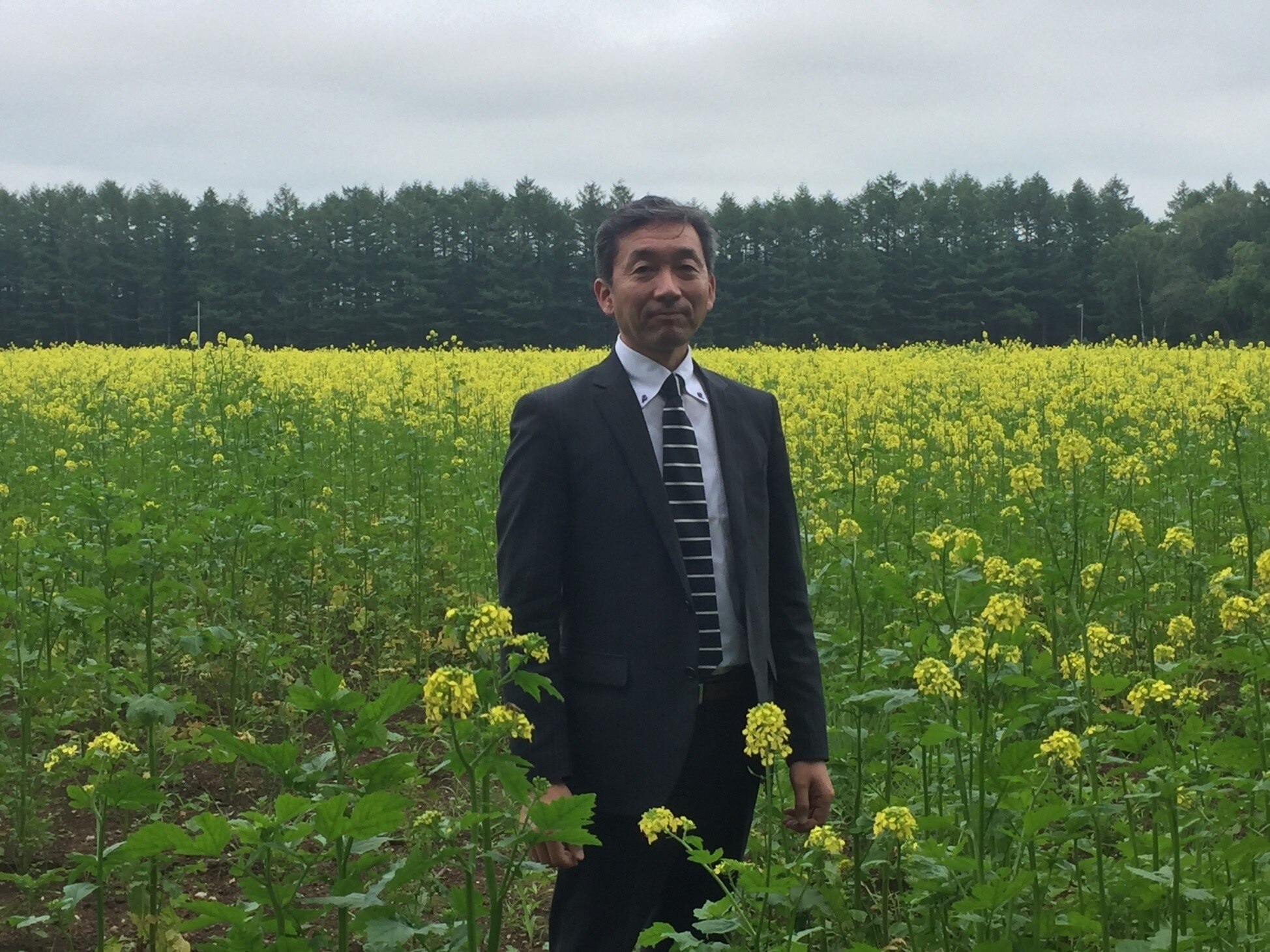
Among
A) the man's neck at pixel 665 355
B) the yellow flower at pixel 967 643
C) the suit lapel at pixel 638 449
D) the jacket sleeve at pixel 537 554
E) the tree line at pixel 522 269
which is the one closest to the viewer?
the yellow flower at pixel 967 643

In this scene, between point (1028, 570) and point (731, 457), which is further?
point (1028, 570)

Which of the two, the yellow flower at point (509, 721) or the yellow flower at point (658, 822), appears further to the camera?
the yellow flower at point (658, 822)

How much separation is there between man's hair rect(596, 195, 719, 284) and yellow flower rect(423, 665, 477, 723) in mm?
1233

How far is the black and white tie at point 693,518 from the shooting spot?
2740 millimetres

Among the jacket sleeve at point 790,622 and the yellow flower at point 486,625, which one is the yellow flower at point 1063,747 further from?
the yellow flower at point 486,625

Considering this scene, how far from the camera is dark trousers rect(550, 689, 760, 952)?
273 centimetres

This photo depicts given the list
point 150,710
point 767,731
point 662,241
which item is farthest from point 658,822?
point 150,710

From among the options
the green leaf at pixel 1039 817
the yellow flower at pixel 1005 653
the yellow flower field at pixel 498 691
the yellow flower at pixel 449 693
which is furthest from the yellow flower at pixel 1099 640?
the yellow flower at pixel 449 693

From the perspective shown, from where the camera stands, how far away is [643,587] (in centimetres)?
270

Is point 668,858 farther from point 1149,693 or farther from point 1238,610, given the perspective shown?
point 1238,610

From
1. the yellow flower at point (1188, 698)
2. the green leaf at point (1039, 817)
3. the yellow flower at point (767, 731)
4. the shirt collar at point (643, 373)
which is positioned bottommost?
the green leaf at point (1039, 817)

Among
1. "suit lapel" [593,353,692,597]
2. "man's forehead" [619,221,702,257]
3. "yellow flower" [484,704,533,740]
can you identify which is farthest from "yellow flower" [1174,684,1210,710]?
"yellow flower" [484,704,533,740]

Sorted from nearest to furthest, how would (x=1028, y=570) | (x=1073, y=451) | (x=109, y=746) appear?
1. (x=109, y=746)
2. (x=1073, y=451)
3. (x=1028, y=570)

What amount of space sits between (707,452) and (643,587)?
375 millimetres
